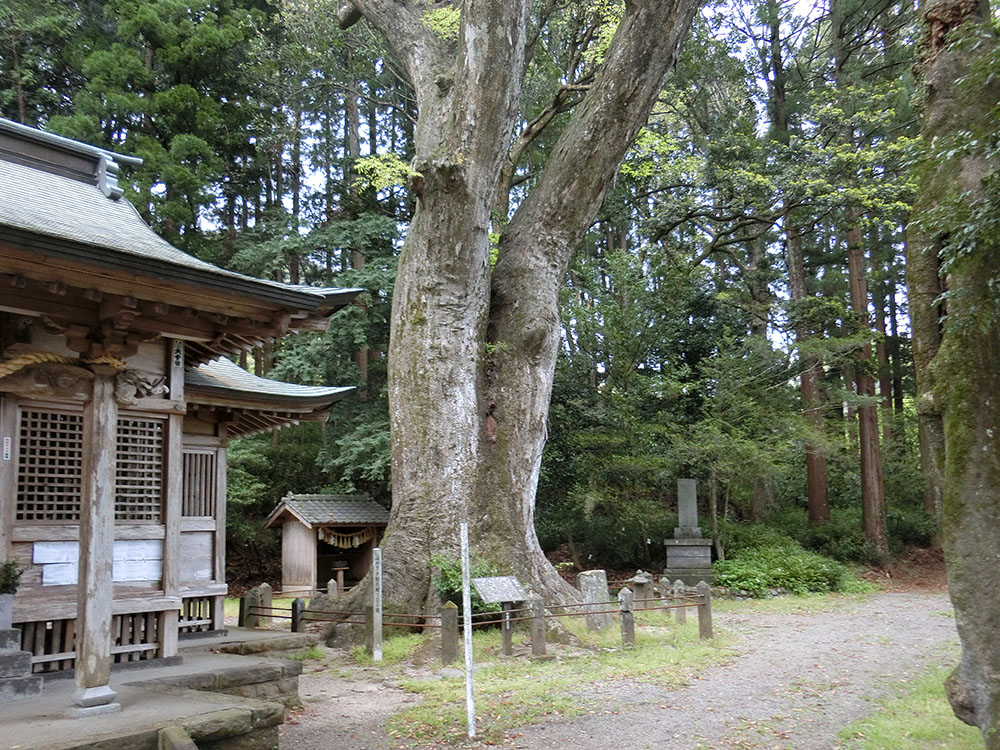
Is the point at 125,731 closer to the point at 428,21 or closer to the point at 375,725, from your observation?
the point at 375,725

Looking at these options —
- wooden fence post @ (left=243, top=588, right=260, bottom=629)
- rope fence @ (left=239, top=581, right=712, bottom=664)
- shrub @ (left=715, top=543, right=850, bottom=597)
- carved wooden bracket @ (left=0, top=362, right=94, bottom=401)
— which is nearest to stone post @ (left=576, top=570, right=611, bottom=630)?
rope fence @ (left=239, top=581, right=712, bottom=664)

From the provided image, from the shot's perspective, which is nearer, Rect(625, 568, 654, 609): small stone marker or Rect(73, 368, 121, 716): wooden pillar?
Rect(73, 368, 121, 716): wooden pillar

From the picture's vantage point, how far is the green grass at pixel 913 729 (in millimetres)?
Answer: 6098

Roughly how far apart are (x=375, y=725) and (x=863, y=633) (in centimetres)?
817

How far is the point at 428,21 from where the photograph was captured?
1573 cm

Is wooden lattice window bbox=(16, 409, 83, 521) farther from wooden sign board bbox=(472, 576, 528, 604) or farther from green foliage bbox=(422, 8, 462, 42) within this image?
green foliage bbox=(422, 8, 462, 42)

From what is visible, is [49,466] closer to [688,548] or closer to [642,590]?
[642,590]

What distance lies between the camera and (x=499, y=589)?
10383 millimetres

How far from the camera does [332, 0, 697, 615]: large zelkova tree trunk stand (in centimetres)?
1192

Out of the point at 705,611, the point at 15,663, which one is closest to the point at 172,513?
the point at 15,663

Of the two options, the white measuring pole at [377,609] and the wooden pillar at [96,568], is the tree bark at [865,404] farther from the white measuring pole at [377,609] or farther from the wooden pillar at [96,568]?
the wooden pillar at [96,568]

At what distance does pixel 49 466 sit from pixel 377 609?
4799mm

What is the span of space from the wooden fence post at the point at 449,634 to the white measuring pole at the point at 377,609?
105cm

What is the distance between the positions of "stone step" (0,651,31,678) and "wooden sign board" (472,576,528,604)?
5.20m
